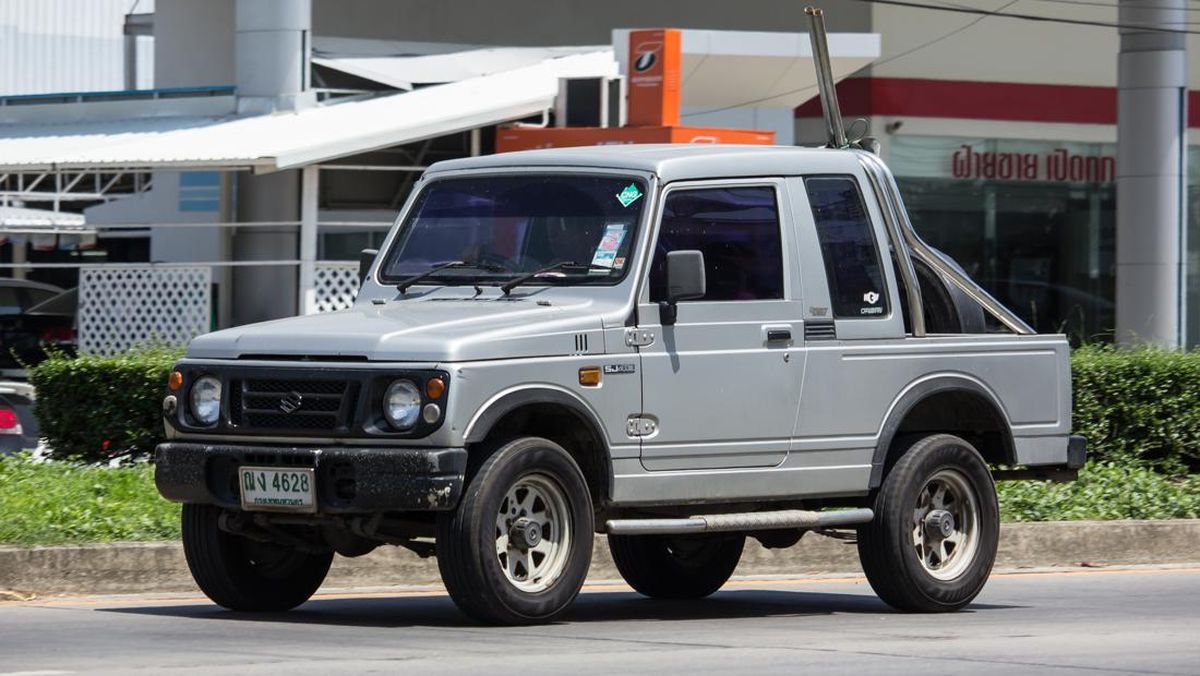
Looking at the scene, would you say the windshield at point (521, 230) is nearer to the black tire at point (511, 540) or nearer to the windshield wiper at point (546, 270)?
the windshield wiper at point (546, 270)

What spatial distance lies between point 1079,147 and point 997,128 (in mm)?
1699

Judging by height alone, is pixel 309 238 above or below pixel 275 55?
below

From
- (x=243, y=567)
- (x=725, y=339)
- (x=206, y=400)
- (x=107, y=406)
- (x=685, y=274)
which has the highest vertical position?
(x=685, y=274)

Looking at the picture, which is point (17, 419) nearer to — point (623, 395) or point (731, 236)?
point (731, 236)

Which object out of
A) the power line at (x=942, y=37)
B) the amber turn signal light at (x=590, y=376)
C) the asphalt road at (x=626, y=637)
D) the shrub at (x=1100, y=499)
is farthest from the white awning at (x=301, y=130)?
the amber turn signal light at (x=590, y=376)

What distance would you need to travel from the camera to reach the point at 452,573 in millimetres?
8578

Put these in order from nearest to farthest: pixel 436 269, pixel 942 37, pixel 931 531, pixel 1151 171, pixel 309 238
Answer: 1. pixel 436 269
2. pixel 931 531
3. pixel 309 238
4. pixel 1151 171
5. pixel 942 37

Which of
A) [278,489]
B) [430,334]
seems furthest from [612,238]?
[278,489]

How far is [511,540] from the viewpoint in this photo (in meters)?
8.77

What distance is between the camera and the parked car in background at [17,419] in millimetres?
14938

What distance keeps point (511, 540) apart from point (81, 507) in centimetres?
409

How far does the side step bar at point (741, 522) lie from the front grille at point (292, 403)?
133 cm

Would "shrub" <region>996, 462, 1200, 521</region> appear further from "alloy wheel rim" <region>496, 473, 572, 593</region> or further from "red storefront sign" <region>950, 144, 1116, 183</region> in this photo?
"red storefront sign" <region>950, 144, 1116, 183</region>

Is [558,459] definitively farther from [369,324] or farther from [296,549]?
[296,549]
